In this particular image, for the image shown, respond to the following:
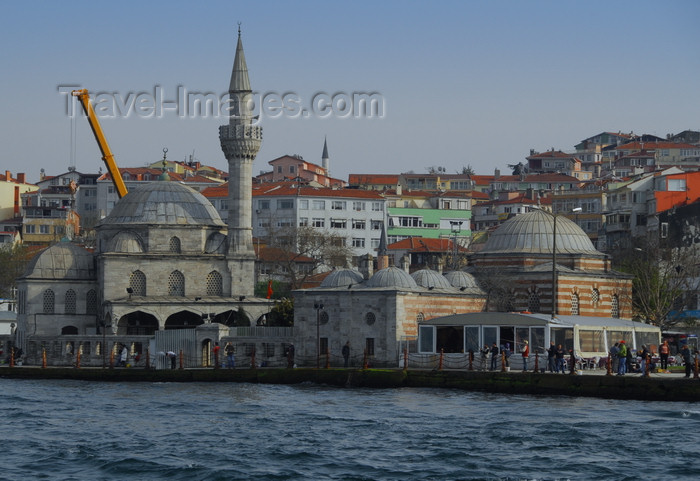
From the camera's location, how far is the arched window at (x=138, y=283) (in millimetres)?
64750

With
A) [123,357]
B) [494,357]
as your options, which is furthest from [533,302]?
[123,357]

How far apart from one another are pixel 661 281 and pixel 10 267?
42.9 m

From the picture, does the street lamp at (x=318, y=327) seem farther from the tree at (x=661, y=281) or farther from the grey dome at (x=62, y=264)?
the grey dome at (x=62, y=264)

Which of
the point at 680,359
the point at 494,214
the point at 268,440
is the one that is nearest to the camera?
the point at 268,440

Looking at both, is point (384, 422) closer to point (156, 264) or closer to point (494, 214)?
point (156, 264)

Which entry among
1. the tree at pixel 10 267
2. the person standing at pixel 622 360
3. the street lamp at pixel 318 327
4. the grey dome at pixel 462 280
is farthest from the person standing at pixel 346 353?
the tree at pixel 10 267

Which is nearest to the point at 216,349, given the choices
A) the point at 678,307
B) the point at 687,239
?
the point at 678,307

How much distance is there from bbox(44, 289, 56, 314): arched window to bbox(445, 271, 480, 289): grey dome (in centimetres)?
1829

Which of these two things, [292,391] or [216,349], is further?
[216,349]

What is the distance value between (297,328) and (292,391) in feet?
25.6

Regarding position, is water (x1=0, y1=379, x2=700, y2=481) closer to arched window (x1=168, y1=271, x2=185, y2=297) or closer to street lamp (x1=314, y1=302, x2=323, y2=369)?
street lamp (x1=314, y1=302, x2=323, y2=369)

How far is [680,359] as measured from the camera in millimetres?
51156

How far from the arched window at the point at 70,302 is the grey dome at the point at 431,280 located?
17181 mm

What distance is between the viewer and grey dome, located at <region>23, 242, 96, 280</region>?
64.7 meters
